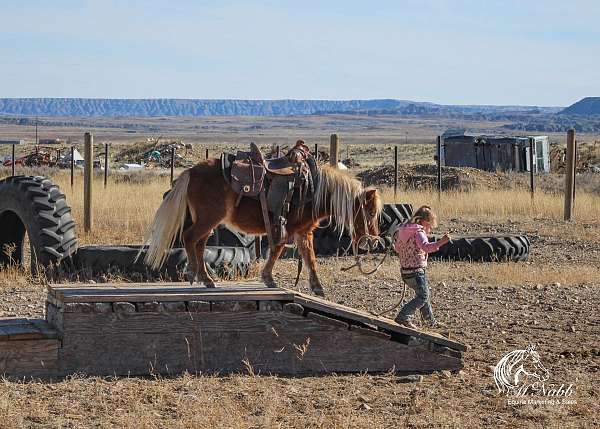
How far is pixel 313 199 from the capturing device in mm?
9281

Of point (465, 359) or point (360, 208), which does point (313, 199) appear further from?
point (465, 359)

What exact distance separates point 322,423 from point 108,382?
6.21 ft

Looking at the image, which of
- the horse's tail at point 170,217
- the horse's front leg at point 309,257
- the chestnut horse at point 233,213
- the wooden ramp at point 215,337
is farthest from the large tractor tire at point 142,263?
the wooden ramp at point 215,337

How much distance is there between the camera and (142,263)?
12.2 metres

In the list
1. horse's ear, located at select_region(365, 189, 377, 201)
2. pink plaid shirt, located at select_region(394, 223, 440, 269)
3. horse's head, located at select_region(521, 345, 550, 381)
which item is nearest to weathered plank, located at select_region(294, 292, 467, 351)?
horse's head, located at select_region(521, 345, 550, 381)

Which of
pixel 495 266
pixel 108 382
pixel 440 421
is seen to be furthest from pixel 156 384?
pixel 495 266

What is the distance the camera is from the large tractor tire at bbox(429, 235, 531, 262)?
15008 millimetres

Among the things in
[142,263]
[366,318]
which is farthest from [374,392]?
[142,263]

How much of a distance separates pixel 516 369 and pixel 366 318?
1182 mm

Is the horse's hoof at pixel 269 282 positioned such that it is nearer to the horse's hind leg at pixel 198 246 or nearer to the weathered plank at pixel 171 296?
the horse's hind leg at pixel 198 246

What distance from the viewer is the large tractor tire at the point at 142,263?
39.6 feet

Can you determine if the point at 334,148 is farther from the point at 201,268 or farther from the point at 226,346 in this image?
the point at 226,346

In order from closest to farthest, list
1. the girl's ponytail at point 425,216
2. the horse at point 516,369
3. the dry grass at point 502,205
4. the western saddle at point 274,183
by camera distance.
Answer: the horse at point 516,369, the girl's ponytail at point 425,216, the western saddle at point 274,183, the dry grass at point 502,205

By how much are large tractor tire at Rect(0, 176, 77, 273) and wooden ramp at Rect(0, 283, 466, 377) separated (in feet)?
13.7
